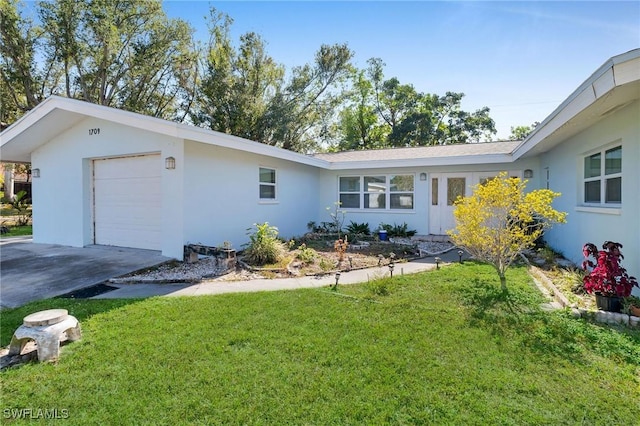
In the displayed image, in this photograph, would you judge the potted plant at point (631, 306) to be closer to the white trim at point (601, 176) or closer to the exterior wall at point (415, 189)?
the white trim at point (601, 176)

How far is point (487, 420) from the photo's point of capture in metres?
2.43

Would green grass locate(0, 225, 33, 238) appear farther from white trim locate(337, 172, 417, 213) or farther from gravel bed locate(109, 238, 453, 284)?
white trim locate(337, 172, 417, 213)

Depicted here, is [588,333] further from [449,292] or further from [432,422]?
[432,422]

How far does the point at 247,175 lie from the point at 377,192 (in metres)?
5.53

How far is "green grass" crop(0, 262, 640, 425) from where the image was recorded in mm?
2549

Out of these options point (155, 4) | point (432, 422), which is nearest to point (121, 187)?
point (432, 422)

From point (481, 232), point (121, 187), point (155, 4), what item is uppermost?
point (155, 4)

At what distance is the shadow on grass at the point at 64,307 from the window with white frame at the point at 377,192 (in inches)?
377

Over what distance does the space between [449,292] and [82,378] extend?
4.94 metres

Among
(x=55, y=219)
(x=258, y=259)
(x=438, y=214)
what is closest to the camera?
(x=258, y=259)

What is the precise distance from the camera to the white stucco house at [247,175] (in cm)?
558

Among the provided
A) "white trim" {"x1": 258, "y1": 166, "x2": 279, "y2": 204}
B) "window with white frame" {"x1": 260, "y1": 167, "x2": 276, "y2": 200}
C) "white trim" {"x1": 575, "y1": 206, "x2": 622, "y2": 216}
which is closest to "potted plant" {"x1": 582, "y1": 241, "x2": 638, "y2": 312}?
"white trim" {"x1": 575, "y1": 206, "x2": 622, "y2": 216}

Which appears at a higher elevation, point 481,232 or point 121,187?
point 121,187

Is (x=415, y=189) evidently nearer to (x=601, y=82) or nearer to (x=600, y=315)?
(x=601, y=82)
